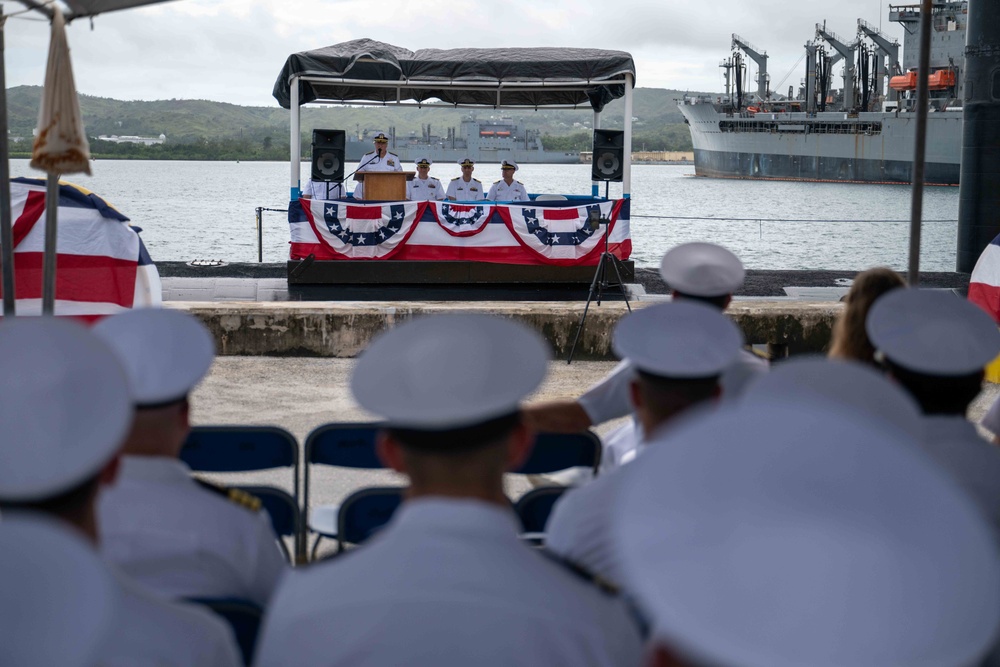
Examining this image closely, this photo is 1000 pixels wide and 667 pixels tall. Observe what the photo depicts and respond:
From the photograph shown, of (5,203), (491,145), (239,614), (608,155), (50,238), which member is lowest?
(239,614)

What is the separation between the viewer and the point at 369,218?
11.1 m

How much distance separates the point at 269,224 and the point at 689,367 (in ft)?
139

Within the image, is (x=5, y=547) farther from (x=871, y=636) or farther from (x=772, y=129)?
(x=772, y=129)

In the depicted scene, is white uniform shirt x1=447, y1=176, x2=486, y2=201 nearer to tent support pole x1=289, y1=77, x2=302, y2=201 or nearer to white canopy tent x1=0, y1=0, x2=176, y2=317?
tent support pole x1=289, y1=77, x2=302, y2=201

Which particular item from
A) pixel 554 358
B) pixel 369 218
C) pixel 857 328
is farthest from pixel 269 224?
pixel 857 328

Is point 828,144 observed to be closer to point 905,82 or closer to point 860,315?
point 905,82

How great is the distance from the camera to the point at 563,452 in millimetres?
3383

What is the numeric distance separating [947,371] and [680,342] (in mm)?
520

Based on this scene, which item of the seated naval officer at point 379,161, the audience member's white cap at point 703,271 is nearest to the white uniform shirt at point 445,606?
the audience member's white cap at point 703,271

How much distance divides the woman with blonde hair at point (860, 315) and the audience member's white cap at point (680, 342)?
78cm

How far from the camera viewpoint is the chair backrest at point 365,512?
2.69m

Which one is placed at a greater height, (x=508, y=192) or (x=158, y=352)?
(x=508, y=192)

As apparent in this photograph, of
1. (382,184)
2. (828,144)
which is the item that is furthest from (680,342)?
(828,144)

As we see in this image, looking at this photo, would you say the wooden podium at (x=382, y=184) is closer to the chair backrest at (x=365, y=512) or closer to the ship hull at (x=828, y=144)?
the chair backrest at (x=365, y=512)
